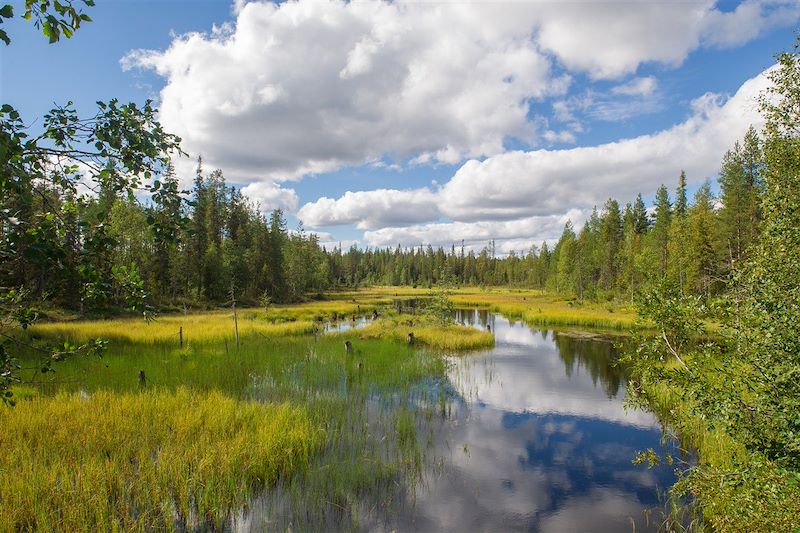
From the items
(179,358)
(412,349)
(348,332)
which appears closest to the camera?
(179,358)

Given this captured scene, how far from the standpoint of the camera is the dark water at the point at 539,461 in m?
10.0

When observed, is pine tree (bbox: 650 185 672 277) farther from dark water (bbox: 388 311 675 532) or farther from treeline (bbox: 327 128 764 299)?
dark water (bbox: 388 311 675 532)

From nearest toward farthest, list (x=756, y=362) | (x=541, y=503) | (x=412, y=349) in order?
(x=756, y=362)
(x=541, y=503)
(x=412, y=349)

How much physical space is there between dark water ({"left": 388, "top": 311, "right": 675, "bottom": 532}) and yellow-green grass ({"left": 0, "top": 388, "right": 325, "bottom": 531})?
405 centimetres

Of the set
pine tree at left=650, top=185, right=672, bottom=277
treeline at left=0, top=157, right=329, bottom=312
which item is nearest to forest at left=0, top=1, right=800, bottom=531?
treeline at left=0, top=157, right=329, bottom=312

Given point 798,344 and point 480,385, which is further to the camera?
point 480,385

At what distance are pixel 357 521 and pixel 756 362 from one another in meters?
8.33

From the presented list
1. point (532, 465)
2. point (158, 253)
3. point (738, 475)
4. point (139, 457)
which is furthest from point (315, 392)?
point (158, 253)

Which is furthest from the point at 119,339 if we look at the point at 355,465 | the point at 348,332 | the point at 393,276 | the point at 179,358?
the point at 393,276

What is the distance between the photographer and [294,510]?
9250 mm

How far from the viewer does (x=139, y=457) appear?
32.6 ft

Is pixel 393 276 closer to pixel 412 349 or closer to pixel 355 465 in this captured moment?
pixel 412 349

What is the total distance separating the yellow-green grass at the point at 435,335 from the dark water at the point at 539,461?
6.91m

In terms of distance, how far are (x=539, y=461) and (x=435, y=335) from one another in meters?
19.7
